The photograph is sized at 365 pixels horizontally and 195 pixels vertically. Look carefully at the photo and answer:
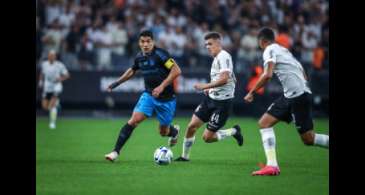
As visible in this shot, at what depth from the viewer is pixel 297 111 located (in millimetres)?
12109

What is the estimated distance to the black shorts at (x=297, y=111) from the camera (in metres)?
12.1

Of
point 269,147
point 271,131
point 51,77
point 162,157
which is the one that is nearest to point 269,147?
point 269,147

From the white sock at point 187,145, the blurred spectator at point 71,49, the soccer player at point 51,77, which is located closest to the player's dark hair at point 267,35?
the white sock at point 187,145

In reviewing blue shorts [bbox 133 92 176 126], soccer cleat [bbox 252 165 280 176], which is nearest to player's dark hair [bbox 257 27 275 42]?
soccer cleat [bbox 252 165 280 176]

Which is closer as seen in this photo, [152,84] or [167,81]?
[167,81]

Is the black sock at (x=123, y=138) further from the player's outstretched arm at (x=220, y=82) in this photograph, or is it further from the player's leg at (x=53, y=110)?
the player's leg at (x=53, y=110)

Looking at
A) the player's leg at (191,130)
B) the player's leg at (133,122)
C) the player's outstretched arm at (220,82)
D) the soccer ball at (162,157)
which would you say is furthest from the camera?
the player's leg at (191,130)

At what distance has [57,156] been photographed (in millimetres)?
14727

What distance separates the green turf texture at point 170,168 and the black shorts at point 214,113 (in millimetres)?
663

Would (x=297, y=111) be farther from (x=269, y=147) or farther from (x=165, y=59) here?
(x=165, y=59)

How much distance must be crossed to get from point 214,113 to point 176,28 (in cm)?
1292

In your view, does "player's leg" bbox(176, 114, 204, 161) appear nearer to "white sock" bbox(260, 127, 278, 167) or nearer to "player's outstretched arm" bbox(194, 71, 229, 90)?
"player's outstretched arm" bbox(194, 71, 229, 90)

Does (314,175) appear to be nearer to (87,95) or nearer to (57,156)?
(57,156)
